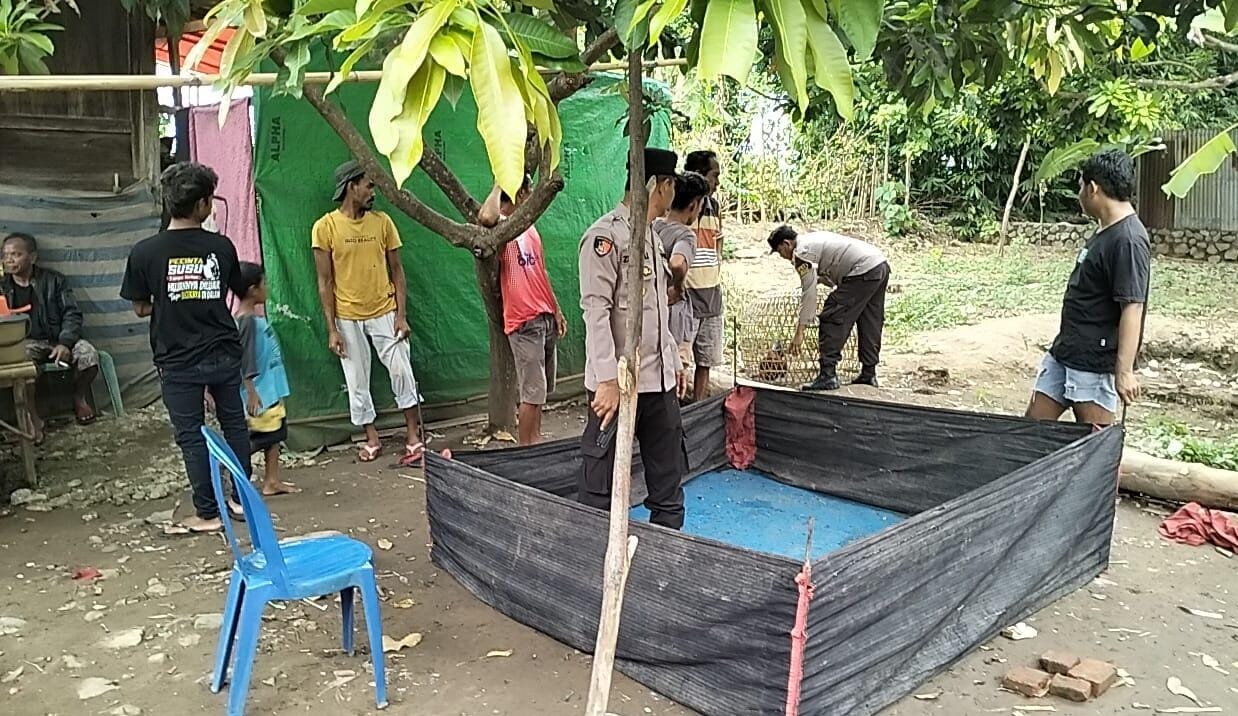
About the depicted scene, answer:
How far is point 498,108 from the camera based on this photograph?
141cm

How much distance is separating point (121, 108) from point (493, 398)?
3.61 meters

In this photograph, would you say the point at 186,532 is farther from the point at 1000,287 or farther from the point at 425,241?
the point at 1000,287

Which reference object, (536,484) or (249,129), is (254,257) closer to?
(249,129)

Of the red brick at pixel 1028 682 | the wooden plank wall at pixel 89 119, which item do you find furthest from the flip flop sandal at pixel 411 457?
the red brick at pixel 1028 682

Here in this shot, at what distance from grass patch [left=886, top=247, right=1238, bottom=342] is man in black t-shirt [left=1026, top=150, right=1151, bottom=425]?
18.6 feet

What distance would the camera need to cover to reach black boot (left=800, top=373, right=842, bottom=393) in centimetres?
812

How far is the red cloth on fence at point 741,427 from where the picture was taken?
6020mm

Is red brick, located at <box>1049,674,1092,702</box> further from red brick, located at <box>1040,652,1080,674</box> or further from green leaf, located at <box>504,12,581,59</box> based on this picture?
green leaf, located at <box>504,12,581,59</box>

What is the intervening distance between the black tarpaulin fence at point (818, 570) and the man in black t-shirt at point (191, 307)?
1263mm

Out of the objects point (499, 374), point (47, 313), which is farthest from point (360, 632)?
point (47, 313)

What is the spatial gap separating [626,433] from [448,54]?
1.18 m

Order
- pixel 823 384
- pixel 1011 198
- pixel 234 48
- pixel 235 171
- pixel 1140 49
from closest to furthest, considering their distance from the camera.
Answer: pixel 234 48
pixel 1140 49
pixel 235 171
pixel 823 384
pixel 1011 198

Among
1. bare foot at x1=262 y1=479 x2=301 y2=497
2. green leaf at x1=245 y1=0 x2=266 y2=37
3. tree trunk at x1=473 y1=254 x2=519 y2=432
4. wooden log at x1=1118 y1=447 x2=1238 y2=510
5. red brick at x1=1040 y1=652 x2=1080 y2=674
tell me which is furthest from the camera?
tree trunk at x1=473 y1=254 x2=519 y2=432

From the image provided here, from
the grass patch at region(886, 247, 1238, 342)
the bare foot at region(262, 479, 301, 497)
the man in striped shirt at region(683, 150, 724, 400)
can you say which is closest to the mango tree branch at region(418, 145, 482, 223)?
the man in striped shirt at region(683, 150, 724, 400)
